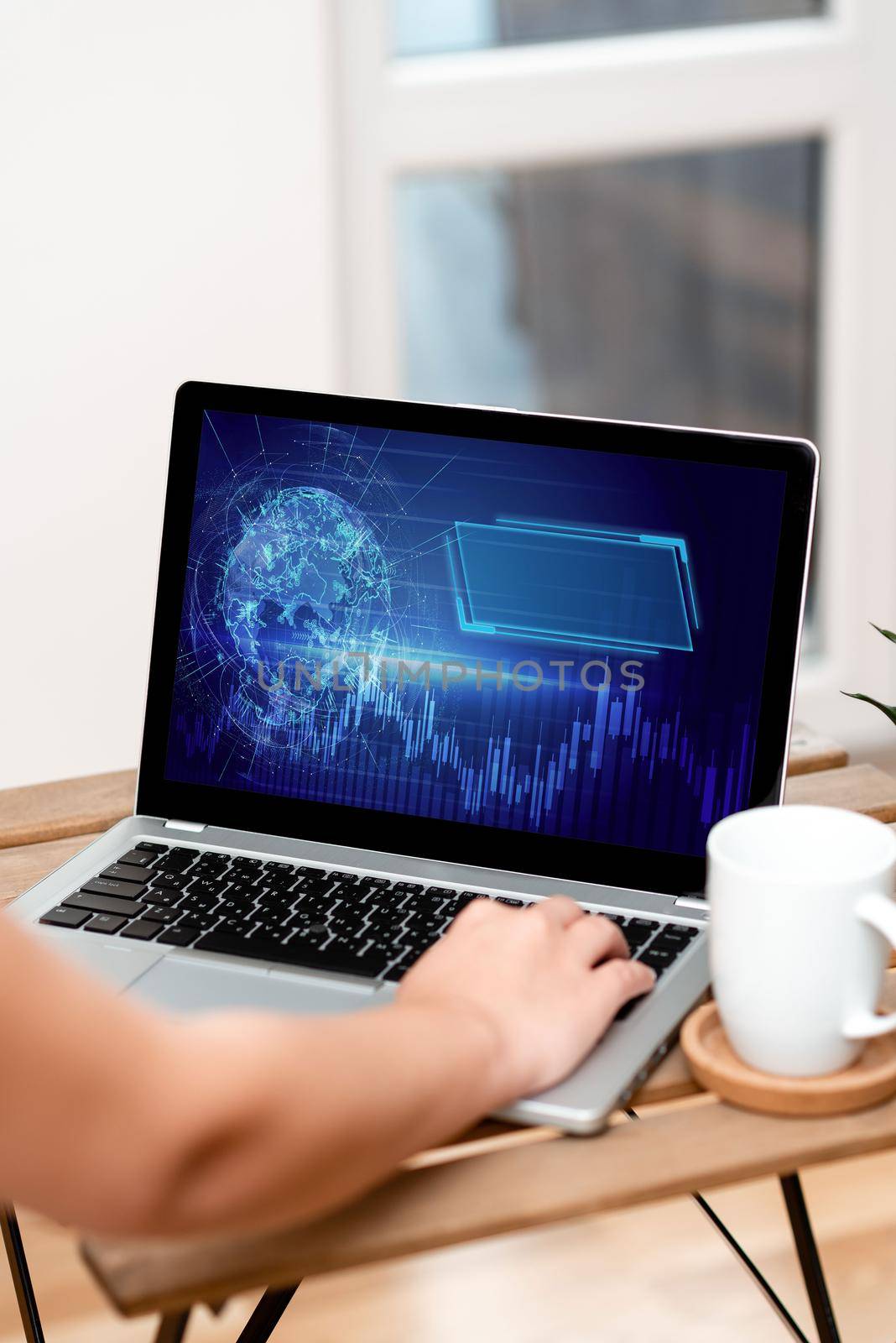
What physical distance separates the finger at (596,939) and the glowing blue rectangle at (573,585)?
0.20 metres

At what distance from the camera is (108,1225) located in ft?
1.80

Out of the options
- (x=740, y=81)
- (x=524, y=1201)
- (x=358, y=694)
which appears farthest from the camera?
(x=740, y=81)

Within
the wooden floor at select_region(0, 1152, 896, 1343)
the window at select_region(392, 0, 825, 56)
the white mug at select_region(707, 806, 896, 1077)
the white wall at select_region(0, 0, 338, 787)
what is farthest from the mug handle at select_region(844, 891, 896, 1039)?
the window at select_region(392, 0, 825, 56)

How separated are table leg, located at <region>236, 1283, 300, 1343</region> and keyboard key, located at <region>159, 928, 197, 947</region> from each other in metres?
0.35

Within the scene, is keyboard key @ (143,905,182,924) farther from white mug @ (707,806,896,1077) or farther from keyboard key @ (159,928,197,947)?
white mug @ (707,806,896,1077)

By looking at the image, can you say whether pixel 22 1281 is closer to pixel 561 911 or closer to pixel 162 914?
pixel 162 914

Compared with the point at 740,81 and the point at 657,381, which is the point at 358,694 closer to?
the point at 740,81

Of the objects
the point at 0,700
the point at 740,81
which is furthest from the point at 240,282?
the point at 740,81

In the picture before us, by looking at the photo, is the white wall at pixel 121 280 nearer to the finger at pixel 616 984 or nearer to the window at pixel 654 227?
the window at pixel 654 227

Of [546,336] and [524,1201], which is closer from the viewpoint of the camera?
[524,1201]

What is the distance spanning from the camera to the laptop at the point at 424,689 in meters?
0.89

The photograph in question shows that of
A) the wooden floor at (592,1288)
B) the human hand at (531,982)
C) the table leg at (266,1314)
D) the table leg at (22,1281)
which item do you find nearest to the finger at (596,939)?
the human hand at (531,982)

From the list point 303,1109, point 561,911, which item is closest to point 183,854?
point 561,911

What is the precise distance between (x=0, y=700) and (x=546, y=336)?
3.61ft
